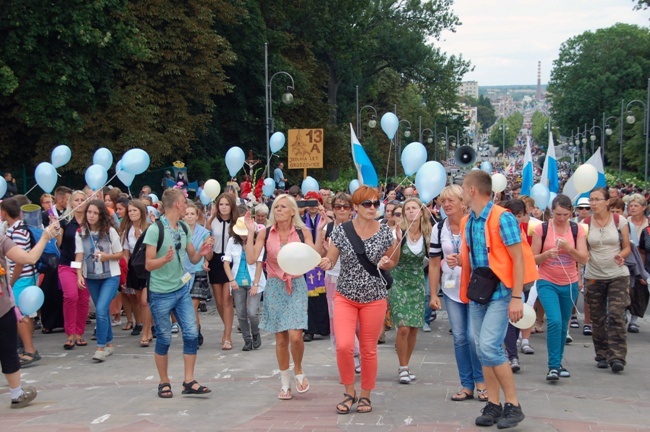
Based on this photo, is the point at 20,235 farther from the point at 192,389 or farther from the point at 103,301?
the point at 192,389

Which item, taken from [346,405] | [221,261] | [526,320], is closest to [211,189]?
[221,261]

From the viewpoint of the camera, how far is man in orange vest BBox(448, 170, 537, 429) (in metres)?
6.45

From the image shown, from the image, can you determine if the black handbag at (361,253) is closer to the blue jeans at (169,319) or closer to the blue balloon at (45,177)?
the blue jeans at (169,319)

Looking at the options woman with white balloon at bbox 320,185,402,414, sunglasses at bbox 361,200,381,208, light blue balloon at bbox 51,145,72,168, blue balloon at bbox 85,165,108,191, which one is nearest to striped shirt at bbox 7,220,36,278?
blue balloon at bbox 85,165,108,191

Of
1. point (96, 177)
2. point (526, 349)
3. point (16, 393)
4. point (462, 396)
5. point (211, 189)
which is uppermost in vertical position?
point (96, 177)

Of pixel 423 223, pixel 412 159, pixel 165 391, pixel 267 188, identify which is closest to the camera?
pixel 165 391

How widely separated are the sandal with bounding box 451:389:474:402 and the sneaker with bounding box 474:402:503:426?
0.88 m

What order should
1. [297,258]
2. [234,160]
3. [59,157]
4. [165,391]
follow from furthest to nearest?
[59,157], [234,160], [165,391], [297,258]

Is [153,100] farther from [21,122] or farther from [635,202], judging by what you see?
[635,202]

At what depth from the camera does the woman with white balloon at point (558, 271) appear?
27.4ft

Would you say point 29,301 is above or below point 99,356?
above

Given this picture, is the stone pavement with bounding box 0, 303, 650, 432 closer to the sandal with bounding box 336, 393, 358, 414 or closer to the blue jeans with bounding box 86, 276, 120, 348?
the sandal with bounding box 336, 393, 358, 414

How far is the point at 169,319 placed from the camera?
7.82 metres

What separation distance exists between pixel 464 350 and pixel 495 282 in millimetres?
1298
